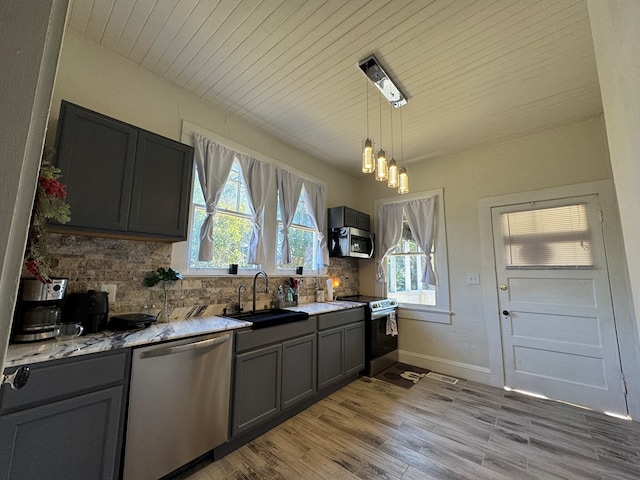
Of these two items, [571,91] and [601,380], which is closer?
[571,91]

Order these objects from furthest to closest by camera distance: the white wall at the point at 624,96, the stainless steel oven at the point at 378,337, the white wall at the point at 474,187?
the stainless steel oven at the point at 378,337
the white wall at the point at 474,187
the white wall at the point at 624,96

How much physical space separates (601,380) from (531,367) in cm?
56

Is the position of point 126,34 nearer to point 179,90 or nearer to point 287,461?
point 179,90

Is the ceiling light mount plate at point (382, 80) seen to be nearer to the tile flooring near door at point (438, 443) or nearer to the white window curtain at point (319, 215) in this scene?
the white window curtain at point (319, 215)

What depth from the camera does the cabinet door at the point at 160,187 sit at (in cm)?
198

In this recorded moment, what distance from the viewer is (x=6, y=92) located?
0.39 m

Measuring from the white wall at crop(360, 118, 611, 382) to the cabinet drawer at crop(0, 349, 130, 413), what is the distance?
3563mm

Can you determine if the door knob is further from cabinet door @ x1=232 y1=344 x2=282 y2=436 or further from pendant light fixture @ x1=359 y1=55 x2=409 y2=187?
pendant light fixture @ x1=359 y1=55 x2=409 y2=187

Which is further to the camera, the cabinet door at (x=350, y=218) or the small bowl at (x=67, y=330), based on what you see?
the cabinet door at (x=350, y=218)

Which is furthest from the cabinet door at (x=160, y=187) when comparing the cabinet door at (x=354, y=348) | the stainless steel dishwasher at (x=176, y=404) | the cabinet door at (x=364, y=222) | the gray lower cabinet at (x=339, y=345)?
the cabinet door at (x=364, y=222)

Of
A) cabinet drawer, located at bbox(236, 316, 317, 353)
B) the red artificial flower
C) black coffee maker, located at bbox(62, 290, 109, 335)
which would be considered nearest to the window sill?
cabinet drawer, located at bbox(236, 316, 317, 353)

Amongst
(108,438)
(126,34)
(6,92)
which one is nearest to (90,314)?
(108,438)

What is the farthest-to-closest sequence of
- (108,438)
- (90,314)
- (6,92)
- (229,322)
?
(229,322), (90,314), (108,438), (6,92)

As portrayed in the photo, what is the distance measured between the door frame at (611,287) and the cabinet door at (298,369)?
2276mm
